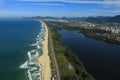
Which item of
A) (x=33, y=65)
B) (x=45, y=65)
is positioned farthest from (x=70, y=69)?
(x=33, y=65)

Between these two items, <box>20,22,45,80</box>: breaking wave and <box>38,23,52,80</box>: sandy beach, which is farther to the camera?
<box>20,22,45,80</box>: breaking wave

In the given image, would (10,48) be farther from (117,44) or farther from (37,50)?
(117,44)

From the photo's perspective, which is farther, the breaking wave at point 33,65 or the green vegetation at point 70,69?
the breaking wave at point 33,65

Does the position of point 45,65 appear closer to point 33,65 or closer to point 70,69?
point 33,65

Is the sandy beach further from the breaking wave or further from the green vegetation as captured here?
the green vegetation

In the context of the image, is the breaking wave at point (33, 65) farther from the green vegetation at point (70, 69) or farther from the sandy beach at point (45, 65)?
the green vegetation at point (70, 69)

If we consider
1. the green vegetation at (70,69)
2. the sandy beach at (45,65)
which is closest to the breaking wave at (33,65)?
the sandy beach at (45,65)

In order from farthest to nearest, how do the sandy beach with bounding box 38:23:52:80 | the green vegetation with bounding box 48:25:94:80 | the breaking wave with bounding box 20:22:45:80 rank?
the breaking wave with bounding box 20:22:45:80 < the sandy beach with bounding box 38:23:52:80 < the green vegetation with bounding box 48:25:94:80

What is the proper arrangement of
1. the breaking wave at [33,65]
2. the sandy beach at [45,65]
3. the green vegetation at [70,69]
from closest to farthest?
1. the green vegetation at [70,69]
2. the sandy beach at [45,65]
3. the breaking wave at [33,65]

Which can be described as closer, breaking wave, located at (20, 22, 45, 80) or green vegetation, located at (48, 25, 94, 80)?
green vegetation, located at (48, 25, 94, 80)

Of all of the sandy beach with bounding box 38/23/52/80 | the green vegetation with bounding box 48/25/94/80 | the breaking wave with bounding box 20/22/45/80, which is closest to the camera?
the green vegetation with bounding box 48/25/94/80

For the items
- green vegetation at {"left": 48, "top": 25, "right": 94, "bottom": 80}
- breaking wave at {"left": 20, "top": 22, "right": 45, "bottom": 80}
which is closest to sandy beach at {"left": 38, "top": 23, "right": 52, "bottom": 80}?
breaking wave at {"left": 20, "top": 22, "right": 45, "bottom": 80}

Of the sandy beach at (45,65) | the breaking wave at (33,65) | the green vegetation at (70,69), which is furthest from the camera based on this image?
the breaking wave at (33,65)
